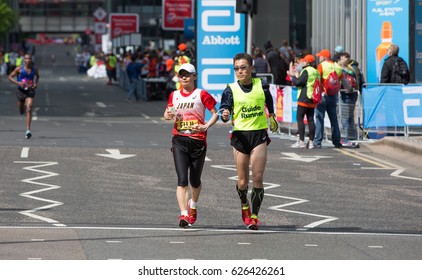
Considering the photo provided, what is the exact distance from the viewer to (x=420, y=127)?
25.5 metres

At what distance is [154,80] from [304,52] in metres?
21.5

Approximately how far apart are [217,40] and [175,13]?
97.8ft

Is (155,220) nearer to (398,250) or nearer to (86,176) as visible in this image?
(398,250)

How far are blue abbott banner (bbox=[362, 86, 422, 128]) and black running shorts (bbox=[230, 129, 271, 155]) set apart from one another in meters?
11.5

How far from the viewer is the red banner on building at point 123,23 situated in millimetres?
78812

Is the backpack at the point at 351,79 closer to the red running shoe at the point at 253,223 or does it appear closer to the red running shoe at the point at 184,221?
the red running shoe at the point at 253,223

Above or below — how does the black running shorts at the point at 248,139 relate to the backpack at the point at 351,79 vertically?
below

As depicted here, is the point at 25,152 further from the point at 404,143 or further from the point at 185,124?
the point at 185,124

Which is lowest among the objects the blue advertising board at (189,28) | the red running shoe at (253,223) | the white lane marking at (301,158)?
the white lane marking at (301,158)

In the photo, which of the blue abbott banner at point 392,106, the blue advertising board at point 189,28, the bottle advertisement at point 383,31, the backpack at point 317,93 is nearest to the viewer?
the backpack at point 317,93

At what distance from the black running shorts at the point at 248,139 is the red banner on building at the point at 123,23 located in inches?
2565

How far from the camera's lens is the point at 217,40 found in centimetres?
3406

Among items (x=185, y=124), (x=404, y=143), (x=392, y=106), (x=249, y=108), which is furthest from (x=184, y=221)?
(x=392, y=106)

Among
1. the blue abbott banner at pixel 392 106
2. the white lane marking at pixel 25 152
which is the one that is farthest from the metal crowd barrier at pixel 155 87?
the white lane marking at pixel 25 152
